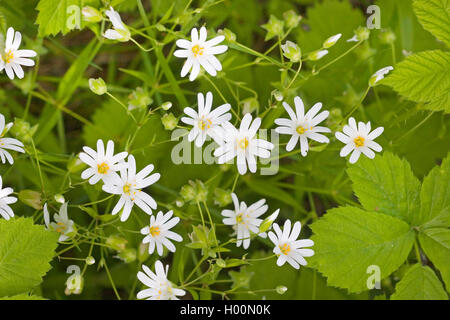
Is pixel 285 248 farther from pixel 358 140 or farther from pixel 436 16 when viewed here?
pixel 436 16

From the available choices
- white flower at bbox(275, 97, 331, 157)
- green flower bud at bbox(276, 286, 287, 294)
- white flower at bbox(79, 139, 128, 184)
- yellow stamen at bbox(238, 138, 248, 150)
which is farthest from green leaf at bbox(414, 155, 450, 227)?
white flower at bbox(79, 139, 128, 184)

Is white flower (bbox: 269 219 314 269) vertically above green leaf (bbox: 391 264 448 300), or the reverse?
white flower (bbox: 269 219 314 269)

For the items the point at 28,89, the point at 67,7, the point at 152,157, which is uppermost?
the point at 67,7

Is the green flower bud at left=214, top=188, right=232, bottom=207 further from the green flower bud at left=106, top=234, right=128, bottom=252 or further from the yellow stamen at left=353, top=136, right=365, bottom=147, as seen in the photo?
the yellow stamen at left=353, top=136, right=365, bottom=147

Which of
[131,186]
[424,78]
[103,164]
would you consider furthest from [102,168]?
[424,78]

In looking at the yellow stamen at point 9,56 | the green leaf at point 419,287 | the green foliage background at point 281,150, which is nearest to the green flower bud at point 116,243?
the green foliage background at point 281,150

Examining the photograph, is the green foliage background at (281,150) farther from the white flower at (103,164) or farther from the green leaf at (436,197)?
the white flower at (103,164)

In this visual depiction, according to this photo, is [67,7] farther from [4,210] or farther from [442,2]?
[442,2]

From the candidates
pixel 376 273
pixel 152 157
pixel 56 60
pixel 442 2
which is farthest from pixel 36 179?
pixel 442 2
